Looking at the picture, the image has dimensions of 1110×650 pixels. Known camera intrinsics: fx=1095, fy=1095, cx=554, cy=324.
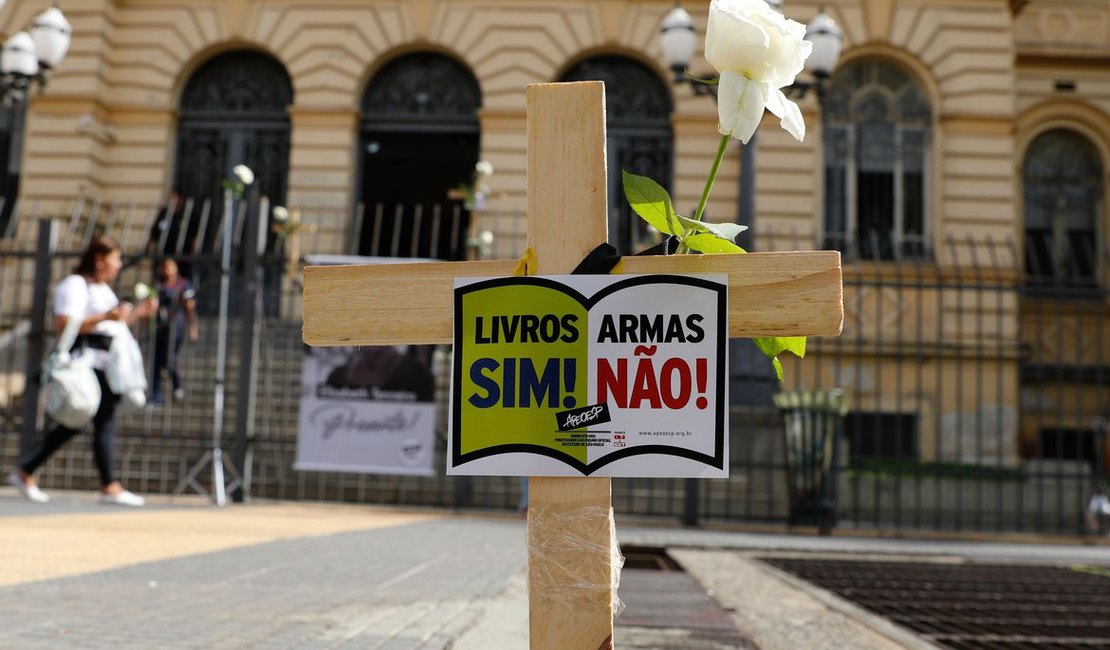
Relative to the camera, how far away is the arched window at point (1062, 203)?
2420 cm

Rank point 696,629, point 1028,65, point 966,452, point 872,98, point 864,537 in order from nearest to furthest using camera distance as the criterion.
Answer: point 696,629
point 864,537
point 966,452
point 872,98
point 1028,65

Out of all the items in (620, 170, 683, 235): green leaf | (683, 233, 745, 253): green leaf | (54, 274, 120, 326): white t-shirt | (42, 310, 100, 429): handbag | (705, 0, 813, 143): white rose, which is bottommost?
(42, 310, 100, 429): handbag

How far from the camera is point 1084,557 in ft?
30.3

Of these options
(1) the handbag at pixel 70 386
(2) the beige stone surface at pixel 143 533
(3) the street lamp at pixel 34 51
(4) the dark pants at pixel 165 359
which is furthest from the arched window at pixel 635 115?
(1) the handbag at pixel 70 386

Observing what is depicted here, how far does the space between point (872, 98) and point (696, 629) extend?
1935 centimetres

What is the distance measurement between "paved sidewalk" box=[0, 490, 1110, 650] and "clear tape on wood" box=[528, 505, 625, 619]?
1.48 metres

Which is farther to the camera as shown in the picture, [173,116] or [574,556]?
[173,116]

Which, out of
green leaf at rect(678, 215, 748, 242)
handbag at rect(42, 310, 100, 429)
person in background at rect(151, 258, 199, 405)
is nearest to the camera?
green leaf at rect(678, 215, 748, 242)

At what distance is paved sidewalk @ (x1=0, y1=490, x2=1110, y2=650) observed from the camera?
141 inches

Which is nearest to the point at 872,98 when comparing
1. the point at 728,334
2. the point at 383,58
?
the point at 383,58

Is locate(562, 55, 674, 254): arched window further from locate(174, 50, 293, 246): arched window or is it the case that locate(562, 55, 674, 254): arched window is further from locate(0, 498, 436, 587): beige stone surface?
locate(0, 498, 436, 587): beige stone surface

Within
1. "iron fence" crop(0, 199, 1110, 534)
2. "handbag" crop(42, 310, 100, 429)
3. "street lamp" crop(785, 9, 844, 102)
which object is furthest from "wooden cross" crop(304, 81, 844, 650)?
"street lamp" crop(785, 9, 844, 102)

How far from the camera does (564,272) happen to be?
213 centimetres

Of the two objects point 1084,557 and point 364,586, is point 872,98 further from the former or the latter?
point 364,586
